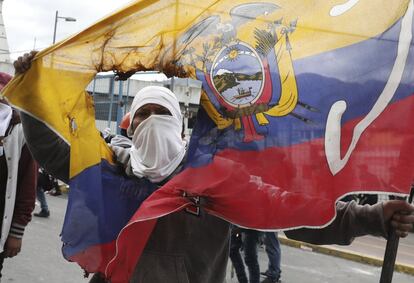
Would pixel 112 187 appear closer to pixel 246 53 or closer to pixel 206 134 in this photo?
pixel 206 134

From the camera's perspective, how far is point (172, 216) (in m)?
1.98

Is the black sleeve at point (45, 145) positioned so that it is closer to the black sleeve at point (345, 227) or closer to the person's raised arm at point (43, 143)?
the person's raised arm at point (43, 143)

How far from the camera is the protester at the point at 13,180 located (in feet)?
9.01

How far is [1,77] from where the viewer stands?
270 cm

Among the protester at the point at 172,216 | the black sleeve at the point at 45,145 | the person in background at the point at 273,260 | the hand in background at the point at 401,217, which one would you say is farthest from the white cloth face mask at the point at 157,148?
the person in background at the point at 273,260

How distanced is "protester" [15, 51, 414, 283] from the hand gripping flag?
0.27 ft

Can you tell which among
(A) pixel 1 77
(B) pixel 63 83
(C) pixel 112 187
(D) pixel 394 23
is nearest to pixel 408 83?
(D) pixel 394 23

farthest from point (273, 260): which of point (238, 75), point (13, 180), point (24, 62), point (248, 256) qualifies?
point (238, 75)

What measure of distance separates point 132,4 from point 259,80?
1.95 feet

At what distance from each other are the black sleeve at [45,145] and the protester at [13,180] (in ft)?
2.15

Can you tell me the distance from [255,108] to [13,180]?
1634 mm

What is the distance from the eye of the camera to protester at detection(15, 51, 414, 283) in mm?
1808

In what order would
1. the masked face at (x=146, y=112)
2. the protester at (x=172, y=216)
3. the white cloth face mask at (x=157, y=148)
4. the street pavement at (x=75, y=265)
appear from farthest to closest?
the street pavement at (x=75, y=265) < the masked face at (x=146, y=112) < the white cloth face mask at (x=157, y=148) < the protester at (x=172, y=216)

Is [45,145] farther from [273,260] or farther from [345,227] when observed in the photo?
[273,260]
